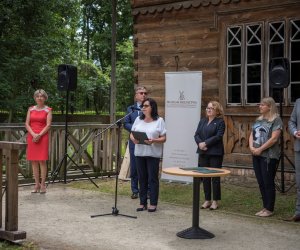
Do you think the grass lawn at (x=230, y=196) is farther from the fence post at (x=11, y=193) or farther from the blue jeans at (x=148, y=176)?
the fence post at (x=11, y=193)

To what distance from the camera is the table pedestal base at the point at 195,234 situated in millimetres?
5936

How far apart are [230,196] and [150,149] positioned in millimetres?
2101

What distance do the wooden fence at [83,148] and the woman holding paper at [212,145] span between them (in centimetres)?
311

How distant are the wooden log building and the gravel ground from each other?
107 inches

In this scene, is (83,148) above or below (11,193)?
above

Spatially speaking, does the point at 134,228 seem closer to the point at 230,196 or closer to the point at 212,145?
the point at 212,145

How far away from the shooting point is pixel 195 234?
596cm

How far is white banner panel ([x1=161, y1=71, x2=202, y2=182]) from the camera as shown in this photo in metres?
9.80

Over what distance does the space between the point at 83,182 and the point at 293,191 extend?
4119 mm

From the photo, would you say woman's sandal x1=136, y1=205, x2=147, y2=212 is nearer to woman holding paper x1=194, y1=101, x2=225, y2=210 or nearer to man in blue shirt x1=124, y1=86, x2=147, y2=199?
woman holding paper x1=194, y1=101, x2=225, y2=210

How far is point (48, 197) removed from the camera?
28.6 ft

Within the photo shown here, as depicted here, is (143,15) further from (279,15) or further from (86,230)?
(86,230)

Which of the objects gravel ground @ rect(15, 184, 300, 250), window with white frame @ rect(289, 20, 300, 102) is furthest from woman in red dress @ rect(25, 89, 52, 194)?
window with white frame @ rect(289, 20, 300, 102)

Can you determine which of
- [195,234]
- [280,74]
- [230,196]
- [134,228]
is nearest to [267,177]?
[195,234]
